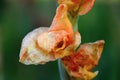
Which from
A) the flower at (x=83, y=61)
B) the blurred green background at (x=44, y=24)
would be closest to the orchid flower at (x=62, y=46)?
the flower at (x=83, y=61)

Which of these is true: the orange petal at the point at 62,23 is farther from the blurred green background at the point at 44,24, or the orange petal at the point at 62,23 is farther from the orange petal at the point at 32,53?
the blurred green background at the point at 44,24

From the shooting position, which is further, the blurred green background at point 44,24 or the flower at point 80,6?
the blurred green background at point 44,24

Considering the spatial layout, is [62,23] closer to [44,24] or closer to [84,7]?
[84,7]

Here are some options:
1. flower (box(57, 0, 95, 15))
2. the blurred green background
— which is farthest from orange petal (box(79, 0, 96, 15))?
the blurred green background

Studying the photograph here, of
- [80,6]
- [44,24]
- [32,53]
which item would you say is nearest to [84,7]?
[80,6]

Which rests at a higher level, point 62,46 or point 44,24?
point 62,46

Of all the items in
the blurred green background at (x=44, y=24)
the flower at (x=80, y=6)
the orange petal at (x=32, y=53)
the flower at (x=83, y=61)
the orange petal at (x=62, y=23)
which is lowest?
the blurred green background at (x=44, y=24)

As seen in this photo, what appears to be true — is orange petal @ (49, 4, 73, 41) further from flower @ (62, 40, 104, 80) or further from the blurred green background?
the blurred green background
